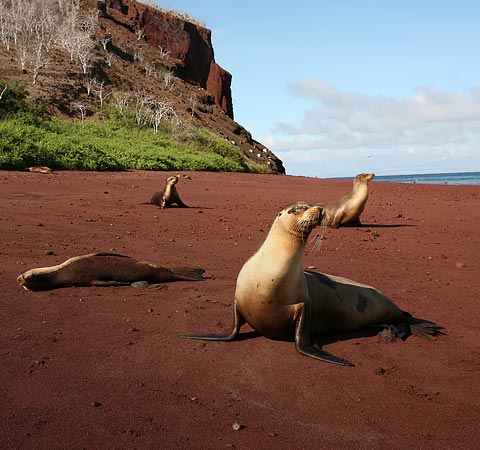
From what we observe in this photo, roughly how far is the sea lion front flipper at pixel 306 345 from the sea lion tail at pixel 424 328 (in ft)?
3.29

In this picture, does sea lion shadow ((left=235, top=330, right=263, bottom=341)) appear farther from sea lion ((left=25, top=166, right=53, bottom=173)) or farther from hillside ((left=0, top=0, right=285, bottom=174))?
hillside ((left=0, top=0, right=285, bottom=174))

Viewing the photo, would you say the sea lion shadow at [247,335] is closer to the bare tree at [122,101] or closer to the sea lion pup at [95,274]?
the sea lion pup at [95,274]

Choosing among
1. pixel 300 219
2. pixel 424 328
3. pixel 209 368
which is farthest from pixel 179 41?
pixel 209 368

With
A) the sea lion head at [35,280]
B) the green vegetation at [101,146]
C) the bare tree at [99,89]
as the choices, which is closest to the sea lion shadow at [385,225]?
the sea lion head at [35,280]

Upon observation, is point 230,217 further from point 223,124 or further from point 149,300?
point 223,124

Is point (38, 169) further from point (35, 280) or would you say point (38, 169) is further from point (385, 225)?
point (35, 280)

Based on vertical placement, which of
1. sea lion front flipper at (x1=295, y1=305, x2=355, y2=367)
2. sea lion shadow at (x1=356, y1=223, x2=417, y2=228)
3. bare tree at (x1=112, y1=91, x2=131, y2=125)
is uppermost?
bare tree at (x1=112, y1=91, x2=131, y2=125)

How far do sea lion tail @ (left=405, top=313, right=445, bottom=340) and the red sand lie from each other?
5.7 inches

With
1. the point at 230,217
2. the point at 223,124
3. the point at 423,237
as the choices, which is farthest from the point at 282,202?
the point at 223,124

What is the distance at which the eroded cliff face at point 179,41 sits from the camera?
53219 mm

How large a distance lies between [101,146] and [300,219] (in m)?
21.4

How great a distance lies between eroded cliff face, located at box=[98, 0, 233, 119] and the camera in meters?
53.2

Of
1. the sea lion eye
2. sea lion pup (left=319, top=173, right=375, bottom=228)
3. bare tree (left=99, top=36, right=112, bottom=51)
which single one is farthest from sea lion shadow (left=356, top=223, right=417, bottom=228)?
bare tree (left=99, top=36, right=112, bottom=51)

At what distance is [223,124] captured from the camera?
4738 cm
